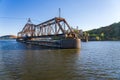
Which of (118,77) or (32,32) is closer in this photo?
(118,77)

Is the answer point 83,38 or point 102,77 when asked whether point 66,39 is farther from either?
point 83,38

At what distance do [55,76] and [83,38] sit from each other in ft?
588

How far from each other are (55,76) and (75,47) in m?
51.2

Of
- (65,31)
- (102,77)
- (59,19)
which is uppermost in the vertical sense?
(59,19)

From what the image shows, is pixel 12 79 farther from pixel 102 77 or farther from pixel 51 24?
pixel 51 24

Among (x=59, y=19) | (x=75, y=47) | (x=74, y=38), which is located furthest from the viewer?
(x=59, y=19)

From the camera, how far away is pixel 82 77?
62.3 feet

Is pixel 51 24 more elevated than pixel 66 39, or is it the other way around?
pixel 51 24

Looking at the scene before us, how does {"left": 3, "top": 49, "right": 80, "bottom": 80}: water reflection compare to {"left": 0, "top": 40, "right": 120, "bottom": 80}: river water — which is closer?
{"left": 0, "top": 40, "right": 120, "bottom": 80}: river water

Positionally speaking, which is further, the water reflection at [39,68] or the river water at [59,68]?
the water reflection at [39,68]

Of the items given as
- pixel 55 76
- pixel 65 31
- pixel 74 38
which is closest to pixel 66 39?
pixel 74 38

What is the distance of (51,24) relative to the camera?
329ft

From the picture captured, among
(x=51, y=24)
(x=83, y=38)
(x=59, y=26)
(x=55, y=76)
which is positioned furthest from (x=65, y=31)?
(x=83, y=38)

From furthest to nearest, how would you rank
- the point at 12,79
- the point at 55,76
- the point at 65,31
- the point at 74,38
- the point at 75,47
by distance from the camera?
the point at 65,31 → the point at 74,38 → the point at 75,47 → the point at 55,76 → the point at 12,79
